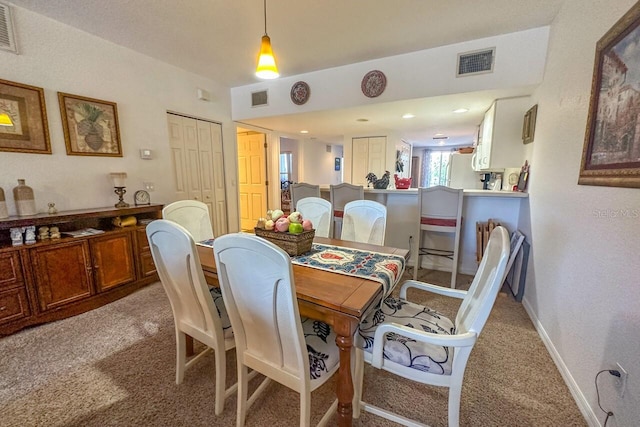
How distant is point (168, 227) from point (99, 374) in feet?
4.12

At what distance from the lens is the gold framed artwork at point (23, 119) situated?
2.12 metres

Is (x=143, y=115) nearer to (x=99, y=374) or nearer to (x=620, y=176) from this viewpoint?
(x=99, y=374)

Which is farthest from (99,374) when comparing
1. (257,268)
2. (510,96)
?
(510,96)

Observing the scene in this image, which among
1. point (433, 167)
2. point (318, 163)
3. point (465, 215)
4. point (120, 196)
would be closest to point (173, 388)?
point (120, 196)

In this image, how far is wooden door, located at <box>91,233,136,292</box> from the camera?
2.42 metres

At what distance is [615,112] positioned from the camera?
1248mm

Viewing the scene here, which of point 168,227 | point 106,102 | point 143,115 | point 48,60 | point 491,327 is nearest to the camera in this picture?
point 168,227

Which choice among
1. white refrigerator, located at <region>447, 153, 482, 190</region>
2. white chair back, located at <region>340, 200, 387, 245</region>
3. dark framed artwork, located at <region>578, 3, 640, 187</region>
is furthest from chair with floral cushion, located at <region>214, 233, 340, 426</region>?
white refrigerator, located at <region>447, 153, 482, 190</region>

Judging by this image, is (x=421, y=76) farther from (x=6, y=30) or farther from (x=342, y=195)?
(x=6, y=30)

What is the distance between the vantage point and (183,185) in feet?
11.9

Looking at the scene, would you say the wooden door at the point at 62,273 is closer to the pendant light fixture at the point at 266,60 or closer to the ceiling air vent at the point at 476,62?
the pendant light fixture at the point at 266,60

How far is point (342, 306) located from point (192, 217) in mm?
1667

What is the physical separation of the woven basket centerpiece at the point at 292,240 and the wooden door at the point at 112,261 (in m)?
1.84

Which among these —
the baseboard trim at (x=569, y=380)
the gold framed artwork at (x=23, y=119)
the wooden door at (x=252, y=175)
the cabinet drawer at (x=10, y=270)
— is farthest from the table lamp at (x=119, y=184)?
the baseboard trim at (x=569, y=380)
